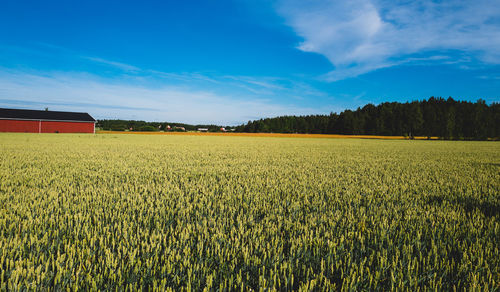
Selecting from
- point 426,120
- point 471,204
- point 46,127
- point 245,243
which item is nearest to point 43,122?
point 46,127

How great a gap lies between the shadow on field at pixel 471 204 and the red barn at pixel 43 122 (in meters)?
69.0

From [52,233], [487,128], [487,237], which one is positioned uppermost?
[487,128]

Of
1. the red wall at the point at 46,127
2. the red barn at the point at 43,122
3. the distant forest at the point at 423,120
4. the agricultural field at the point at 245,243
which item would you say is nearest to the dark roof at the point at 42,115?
the red barn at the point at 43,122

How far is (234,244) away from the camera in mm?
2227

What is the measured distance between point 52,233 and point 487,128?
95.5 metres

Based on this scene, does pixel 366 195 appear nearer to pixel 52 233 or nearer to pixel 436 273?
pixel 436 273

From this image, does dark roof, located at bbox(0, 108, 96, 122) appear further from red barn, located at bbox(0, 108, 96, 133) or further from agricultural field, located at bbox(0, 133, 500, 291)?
agricultural field, located at bbox(0, 133, 500, 291)

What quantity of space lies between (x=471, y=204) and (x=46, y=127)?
235 feet

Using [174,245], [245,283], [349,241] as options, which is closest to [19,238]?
[174,245]

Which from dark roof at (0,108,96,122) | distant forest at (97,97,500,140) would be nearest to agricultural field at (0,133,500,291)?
dark roof at (0,108,96,122)

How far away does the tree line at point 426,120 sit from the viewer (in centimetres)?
6962

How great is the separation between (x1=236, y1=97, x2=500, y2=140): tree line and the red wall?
84.3 m

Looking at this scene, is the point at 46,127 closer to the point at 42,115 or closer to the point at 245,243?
the point at 42,115

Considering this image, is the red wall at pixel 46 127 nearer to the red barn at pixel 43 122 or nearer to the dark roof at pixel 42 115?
the red barn at pixel 43 122
